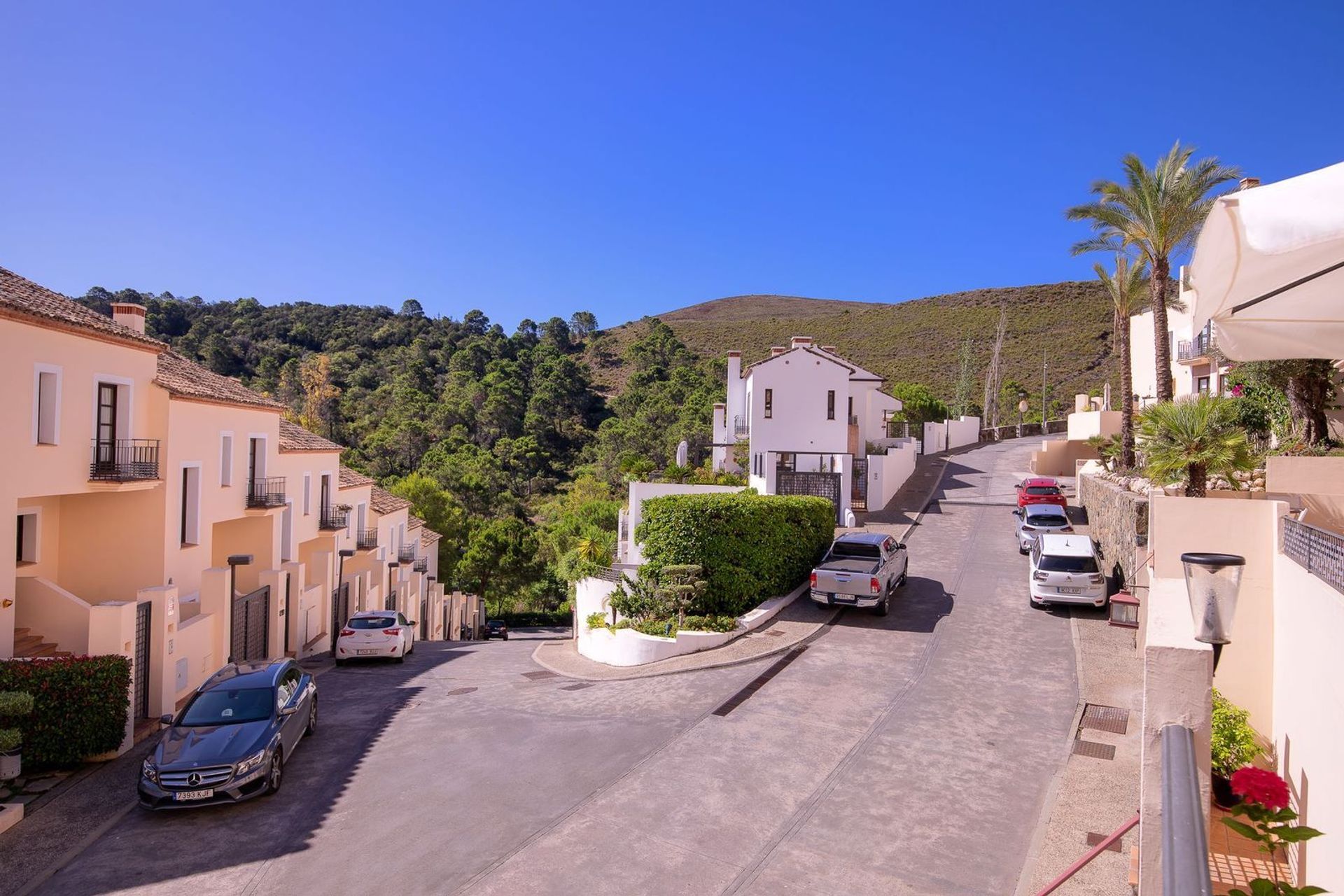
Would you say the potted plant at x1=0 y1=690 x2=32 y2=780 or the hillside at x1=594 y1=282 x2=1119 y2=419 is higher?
the hillside at x1=594 y1=282 x2=1119 y2=419

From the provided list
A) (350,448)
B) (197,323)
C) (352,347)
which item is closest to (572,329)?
(352,347)

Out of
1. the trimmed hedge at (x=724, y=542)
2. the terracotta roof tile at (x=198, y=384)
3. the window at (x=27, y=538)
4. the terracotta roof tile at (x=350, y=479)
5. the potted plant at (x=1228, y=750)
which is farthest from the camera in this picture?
the terracotta roof tile at (x=350, y=479)

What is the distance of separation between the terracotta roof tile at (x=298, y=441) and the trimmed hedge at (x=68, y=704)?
37.6ft

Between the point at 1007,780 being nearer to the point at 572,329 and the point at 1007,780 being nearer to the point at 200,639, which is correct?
the point at 200,639

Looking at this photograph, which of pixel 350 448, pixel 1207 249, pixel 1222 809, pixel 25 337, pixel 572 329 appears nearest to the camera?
pixel 1207 249

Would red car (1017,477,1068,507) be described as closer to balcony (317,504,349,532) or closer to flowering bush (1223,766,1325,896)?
flowering bush (1223,766,1325,896)

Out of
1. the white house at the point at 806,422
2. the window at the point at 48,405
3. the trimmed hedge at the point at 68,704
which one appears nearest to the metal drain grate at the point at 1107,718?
the trimmed hedge at the point at 68,704

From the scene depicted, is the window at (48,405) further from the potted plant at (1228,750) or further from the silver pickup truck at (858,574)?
the potted plant at (1228,750)

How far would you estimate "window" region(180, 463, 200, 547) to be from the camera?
17297 mm

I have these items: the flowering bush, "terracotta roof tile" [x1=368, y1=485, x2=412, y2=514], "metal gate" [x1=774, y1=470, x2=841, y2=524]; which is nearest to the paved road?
the flowering bush

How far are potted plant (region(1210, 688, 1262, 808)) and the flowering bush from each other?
2.56ft

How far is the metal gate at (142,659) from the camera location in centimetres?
1368

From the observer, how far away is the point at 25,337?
41.4 ft

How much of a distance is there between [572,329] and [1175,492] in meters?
105
